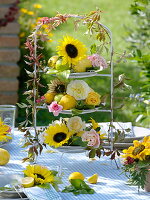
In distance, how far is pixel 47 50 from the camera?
5.58 m

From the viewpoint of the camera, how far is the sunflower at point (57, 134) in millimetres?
2229

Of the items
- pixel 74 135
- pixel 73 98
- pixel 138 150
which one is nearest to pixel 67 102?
pixel 73 98

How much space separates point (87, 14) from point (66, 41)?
216 mm

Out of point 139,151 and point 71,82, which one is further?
point 71,82

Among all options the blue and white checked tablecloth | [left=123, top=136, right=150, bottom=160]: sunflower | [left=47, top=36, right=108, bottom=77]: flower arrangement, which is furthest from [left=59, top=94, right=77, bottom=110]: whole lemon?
[left=123, top=136, right=150, bottom=160]: sunflower

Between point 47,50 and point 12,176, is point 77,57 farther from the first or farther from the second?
point 47,50

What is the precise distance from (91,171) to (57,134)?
0.73ft

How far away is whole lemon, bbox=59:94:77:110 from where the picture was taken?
2.32m

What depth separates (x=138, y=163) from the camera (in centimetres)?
201

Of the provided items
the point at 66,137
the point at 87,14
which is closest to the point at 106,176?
the point at 66,137

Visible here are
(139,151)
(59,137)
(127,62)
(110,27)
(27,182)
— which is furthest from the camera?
(110,27)

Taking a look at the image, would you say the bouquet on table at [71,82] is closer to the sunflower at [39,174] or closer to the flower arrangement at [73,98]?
the flower arrangement at [73,98]

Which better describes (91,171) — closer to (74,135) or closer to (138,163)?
(74,135)

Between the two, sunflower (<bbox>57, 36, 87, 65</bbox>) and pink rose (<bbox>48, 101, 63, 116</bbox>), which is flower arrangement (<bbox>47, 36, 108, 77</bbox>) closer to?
sunflower (<bbox>57, 36, 87, 65</bbox>)
